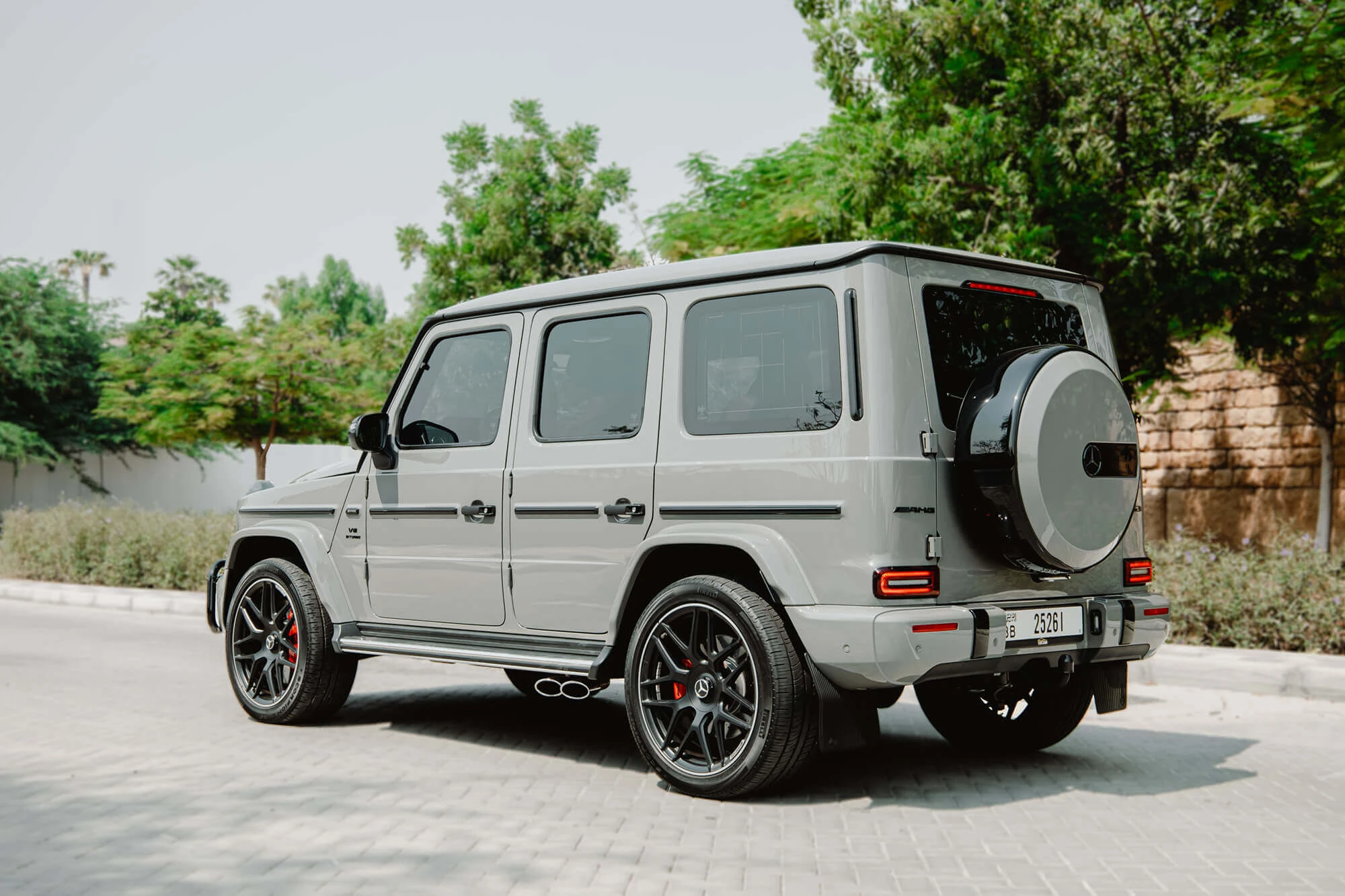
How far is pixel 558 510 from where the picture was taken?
6.24m

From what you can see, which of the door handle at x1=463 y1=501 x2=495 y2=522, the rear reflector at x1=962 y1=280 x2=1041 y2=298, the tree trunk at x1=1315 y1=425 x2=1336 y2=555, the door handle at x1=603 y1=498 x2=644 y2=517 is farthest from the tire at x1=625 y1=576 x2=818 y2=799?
the tree trunk at x1=1315 y1=425 x2=1336 y2=555

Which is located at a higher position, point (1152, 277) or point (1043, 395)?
point (1152, 277)

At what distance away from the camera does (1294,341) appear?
49.9 feet

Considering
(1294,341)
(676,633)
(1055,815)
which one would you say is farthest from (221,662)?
(1294,341)

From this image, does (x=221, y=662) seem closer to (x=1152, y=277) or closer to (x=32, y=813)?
(x=32, y=813)

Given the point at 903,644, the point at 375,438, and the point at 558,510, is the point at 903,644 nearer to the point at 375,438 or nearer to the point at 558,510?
the point at 558,510

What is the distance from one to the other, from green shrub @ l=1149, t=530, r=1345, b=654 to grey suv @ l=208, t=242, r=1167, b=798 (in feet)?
14.0

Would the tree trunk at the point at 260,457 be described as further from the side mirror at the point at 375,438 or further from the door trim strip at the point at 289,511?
the side mirror at the point at 375,438

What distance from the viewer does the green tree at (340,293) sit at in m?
73.0

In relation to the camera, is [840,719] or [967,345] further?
[967,345]

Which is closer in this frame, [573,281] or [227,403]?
[573,281]

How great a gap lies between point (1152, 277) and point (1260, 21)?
2.60 metres

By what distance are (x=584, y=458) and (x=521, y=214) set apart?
705 inches

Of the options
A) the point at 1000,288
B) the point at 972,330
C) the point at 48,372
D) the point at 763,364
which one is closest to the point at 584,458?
the point at 763,364
